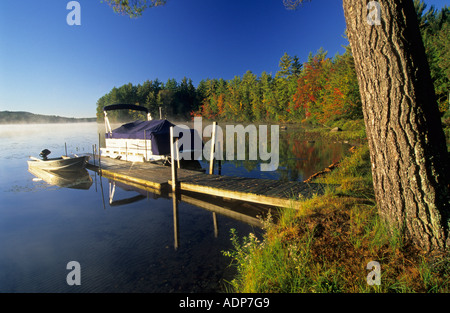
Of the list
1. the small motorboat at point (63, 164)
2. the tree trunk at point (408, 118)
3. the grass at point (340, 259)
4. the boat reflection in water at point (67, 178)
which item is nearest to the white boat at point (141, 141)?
the small motorboat at point (63, 164)

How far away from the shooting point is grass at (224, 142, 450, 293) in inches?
100

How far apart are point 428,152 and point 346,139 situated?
26317 millimetres

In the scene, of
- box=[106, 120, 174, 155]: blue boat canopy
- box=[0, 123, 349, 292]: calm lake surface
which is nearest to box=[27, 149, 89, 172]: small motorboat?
box=[0, 123, 349, 292]: calm lake surface

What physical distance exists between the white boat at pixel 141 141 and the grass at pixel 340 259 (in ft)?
34.9

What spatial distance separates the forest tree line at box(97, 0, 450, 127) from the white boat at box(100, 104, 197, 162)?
82.5ft

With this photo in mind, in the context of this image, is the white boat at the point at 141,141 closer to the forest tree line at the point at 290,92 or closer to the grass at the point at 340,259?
the grass at the point at 340,259

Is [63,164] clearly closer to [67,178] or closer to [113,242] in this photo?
[67,178]

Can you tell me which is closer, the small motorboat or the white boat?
the small motorboat

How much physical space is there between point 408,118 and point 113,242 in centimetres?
689

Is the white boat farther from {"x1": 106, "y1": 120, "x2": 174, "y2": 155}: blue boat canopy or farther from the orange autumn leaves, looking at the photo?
the orange autumn leaves

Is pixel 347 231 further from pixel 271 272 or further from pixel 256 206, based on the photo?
pixel 256 206

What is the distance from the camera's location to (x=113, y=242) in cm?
609

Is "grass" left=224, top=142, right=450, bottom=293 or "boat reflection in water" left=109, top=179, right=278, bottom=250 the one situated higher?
"grass" left=224, top=142, right=450, bottom=293

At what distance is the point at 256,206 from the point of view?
26.8 ft
